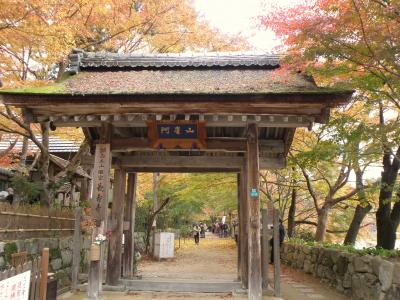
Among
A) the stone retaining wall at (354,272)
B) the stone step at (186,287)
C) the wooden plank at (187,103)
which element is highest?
the wooden plank at (187,103)

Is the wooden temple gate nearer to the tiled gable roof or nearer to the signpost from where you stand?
the tiled gable roof

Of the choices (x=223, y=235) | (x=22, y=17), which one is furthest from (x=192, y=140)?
(x=223, y=235)

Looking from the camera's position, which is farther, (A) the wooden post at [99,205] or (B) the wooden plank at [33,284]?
(A) the wooden post at [99,205]

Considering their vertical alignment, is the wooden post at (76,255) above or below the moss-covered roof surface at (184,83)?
below

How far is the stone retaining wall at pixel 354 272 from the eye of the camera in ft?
23.8

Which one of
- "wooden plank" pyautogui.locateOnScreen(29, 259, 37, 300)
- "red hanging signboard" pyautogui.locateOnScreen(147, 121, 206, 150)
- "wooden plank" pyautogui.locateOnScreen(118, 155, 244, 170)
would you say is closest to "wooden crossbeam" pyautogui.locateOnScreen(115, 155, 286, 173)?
"wooden plank" pyautogui.locateOnScreen(118, 155, 244, 170)

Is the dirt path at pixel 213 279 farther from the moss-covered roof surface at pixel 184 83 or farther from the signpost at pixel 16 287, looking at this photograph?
the moss-covered roof surface at pixel 184 83

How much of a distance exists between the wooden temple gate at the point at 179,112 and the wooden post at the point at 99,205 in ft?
0.07

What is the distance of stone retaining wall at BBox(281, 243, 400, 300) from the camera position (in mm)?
7254

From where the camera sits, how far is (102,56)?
10469mm

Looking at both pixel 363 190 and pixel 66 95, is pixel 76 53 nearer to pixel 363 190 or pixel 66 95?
pixel 66 95

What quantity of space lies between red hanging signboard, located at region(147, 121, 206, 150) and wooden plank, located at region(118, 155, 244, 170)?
1.22 metres

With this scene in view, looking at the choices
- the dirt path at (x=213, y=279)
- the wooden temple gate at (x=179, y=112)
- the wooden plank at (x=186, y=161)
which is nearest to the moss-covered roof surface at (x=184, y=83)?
the wooden temple gate at (x=179, y=112)

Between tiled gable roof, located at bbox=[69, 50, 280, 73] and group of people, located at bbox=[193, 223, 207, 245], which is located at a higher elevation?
tiled gable roof, located at bbox=[69, 50, 280, 73]
